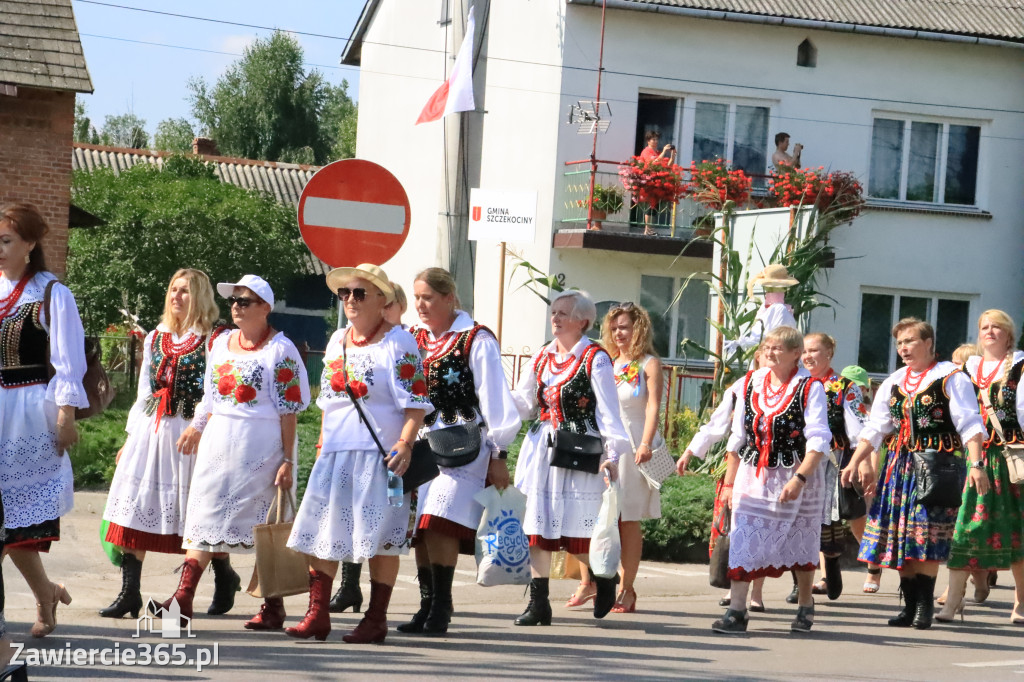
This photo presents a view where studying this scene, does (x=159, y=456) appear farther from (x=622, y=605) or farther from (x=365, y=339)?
(x=622, y=605)

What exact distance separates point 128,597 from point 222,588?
22.6 inches

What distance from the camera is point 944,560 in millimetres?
9586

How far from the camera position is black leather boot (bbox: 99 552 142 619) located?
27.1 feet

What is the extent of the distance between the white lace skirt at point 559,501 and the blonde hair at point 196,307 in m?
2.06

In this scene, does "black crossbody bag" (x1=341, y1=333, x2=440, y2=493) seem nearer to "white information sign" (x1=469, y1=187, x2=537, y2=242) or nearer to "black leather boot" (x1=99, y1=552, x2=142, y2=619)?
"black leather boot" (x1=99, y1=552, x2=142, y2=619)

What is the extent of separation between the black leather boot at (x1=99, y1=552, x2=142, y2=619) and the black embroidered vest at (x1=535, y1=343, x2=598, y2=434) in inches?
98.3

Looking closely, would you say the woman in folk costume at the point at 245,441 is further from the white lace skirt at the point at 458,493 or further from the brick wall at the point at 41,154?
the brick wall at the point at 41,154

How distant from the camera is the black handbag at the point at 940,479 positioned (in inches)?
372

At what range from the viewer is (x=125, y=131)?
78438mm

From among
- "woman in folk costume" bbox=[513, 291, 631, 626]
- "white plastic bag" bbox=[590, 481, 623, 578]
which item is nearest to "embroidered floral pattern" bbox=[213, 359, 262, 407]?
"woman in folk costume" bbox=[513, 291, 631, 626]

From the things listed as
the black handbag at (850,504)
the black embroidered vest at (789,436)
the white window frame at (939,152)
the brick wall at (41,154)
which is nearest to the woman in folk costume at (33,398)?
the black embroidered vest at (789,436)

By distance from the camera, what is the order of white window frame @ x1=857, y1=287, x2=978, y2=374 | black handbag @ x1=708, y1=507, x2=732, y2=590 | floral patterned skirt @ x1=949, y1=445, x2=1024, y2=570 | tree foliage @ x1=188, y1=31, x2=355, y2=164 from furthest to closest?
tree foliage @ x1=188, y1=31, x2=355, y2=164
white window frame @ x1=857, y1=287, x2=978, y2=374
floral patterned skirt @ x1=949, y1=445, x2=1024, y2=570
black handbag @ x1=708, y1=507, x2=732, y2=590

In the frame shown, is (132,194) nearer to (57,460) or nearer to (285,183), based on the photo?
(285,183)

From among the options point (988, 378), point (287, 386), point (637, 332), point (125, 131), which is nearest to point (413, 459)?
point (287, 386)
